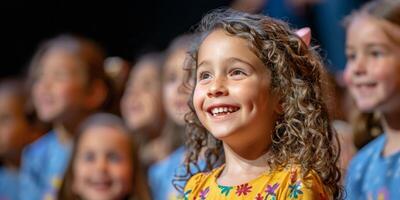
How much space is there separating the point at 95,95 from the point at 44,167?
0.36 meters

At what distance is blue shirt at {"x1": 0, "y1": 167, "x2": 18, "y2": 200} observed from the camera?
156 inches

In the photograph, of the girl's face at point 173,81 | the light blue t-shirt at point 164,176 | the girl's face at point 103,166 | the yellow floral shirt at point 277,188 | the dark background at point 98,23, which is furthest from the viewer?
the dark background at point 98,23

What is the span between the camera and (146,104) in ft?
→ 12.0

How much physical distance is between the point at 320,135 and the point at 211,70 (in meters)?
0.26

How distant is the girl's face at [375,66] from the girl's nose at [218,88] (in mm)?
797

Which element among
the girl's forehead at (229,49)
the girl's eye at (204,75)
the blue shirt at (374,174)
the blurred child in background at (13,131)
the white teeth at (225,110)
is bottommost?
the blurred child in background at (13,131)

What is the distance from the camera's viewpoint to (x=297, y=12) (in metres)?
3.83

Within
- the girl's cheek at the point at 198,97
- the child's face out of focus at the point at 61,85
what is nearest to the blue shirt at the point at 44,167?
the child's face out of focus at the point at 61,85

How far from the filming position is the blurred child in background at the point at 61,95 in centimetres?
351

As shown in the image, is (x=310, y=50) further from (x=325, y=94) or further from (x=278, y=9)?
(x=278, y=9)

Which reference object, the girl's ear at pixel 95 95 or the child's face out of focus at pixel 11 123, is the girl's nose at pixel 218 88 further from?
the child's face out of focus at pixel 11 123

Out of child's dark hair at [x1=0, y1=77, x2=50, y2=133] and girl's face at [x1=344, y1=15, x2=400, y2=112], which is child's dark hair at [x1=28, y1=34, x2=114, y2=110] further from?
girl's face at [x1=344, y1=15, x2=400, y2=112]

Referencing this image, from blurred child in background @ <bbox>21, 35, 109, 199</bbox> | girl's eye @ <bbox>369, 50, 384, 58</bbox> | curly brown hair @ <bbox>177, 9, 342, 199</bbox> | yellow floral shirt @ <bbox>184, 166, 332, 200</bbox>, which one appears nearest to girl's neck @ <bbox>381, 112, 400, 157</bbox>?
girl's eye @ <bbox>369, 50, 384, 58</bbox>

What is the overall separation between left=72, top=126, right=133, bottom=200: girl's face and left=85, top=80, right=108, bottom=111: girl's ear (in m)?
0.68
